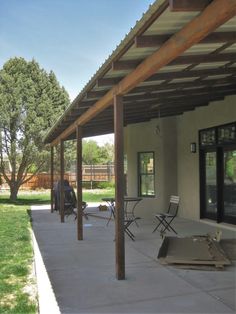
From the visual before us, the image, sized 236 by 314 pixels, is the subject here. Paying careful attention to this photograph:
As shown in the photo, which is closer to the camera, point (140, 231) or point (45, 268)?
point (45, 268)

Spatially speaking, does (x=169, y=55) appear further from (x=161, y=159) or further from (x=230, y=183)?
(x=161, y=159)

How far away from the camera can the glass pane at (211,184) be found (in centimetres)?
1220

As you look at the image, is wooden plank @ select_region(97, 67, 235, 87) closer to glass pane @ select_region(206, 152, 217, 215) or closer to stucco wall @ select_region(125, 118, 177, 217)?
glass pane @ select_region(206, 152, 217, 215)

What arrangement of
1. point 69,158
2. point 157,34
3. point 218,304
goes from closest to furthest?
point 157,34, point 218,304, point 69,158

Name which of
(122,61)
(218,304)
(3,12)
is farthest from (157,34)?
(3,12)

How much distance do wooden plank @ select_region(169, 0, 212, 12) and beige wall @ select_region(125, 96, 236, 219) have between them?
8395 millimetres

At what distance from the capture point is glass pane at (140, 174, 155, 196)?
14811 mm

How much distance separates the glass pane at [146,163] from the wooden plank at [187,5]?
11.1 meters

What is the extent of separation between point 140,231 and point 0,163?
517 inches

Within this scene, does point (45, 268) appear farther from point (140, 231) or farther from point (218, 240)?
point (140, 231)

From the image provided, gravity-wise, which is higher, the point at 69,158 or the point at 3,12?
the point at 3,12

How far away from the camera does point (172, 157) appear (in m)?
14.3

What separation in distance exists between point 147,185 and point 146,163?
27.6 inches

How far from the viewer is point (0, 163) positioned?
2280 centimetres
